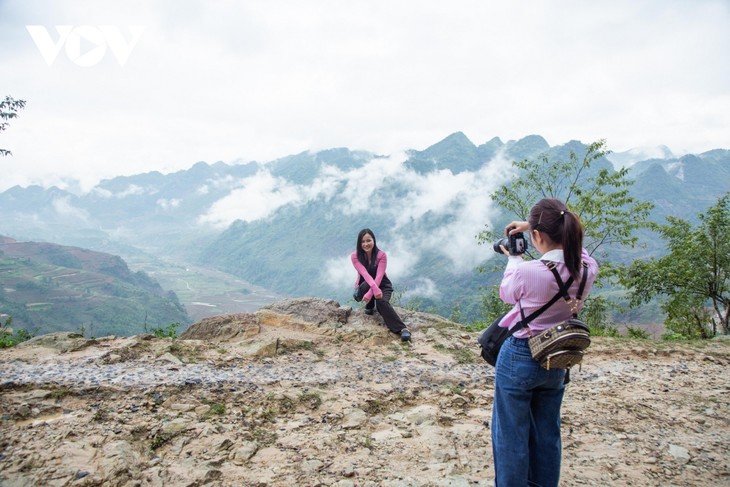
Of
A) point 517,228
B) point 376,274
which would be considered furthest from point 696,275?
point 517,228

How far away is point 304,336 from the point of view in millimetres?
8109

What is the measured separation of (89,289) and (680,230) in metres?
169

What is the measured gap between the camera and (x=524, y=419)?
2801mm

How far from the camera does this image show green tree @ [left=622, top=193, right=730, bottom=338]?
13508 millimetres

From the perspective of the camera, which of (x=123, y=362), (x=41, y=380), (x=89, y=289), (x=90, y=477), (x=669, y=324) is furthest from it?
(x=89, y=289)

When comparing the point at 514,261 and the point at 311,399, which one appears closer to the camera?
the point at 514,261

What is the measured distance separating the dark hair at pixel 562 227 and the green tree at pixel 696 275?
1446 cm

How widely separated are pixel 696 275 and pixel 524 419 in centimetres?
1492

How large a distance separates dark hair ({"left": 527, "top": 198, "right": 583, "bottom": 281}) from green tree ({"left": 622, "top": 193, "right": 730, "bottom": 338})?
14463mm

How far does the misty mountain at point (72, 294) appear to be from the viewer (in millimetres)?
103312

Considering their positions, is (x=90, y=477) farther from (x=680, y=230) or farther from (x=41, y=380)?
(x=680, y=230)

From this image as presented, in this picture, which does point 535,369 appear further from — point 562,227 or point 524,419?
point 562,227

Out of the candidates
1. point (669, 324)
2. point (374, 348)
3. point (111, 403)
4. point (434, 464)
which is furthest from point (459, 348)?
point (669, 324)

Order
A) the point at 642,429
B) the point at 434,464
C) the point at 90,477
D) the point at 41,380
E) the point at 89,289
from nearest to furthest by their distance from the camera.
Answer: the point at 90,477 → the point at 434,464 → the point at 642,429 → the point at 41,380 → the point at 89,289
